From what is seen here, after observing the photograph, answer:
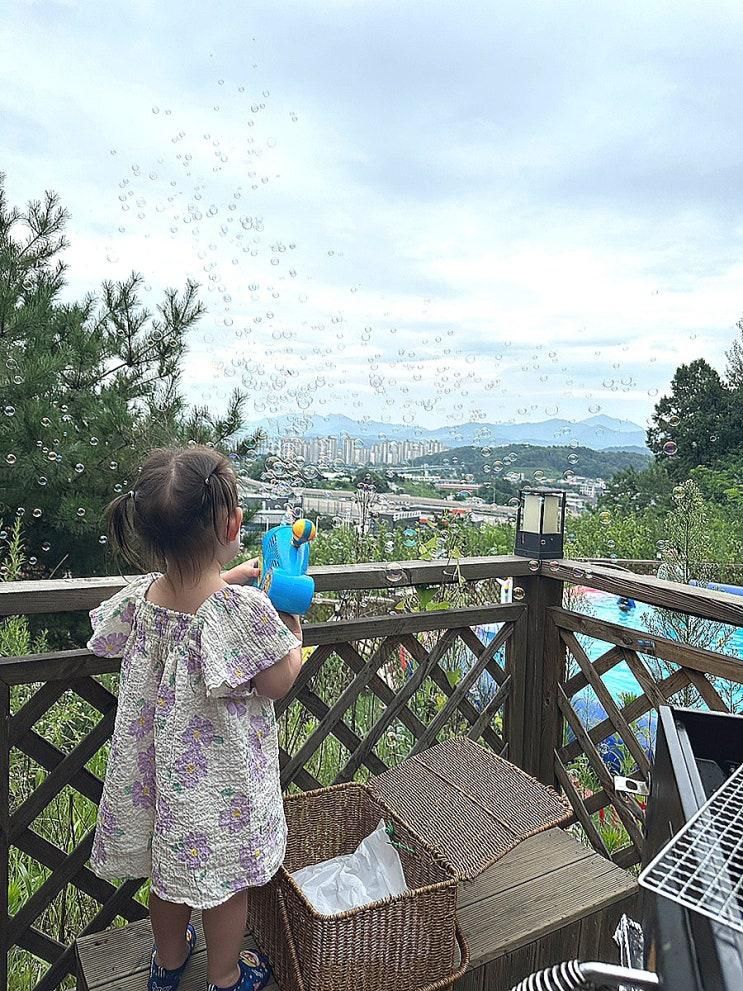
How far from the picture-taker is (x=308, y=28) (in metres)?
4.00

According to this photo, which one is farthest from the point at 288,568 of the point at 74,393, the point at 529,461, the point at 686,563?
the point at 74,393

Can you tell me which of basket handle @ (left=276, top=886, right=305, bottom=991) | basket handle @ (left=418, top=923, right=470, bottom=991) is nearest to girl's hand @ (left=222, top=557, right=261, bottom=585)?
basket handle @ (left=276, top=886, right=305, bottom=991)

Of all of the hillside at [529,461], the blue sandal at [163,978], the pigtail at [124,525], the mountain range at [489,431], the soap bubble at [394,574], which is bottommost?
the blue sandal at [163,978]

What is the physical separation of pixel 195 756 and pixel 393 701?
0.84 metres

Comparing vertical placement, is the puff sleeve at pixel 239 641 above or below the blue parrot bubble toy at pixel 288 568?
below

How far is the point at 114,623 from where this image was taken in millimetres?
1443

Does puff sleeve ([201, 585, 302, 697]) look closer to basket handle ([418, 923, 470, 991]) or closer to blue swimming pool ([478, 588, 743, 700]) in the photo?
basket handle ([418, 923, 470, 991])

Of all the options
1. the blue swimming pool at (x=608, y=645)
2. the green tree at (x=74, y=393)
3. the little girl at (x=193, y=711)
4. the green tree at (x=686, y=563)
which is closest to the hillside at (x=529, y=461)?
the green tree at (x=686, y=563)

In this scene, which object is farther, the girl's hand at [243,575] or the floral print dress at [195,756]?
the girl's hand at [243,575]

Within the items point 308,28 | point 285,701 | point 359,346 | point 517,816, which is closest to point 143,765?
point 285,701

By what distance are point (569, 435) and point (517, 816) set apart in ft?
7.70

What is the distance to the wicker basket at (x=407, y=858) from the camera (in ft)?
4.72

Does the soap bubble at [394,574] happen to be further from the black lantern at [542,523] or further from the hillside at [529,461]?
the hillside at [529,461]

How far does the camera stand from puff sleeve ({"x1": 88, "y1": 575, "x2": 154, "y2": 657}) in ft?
4.73
